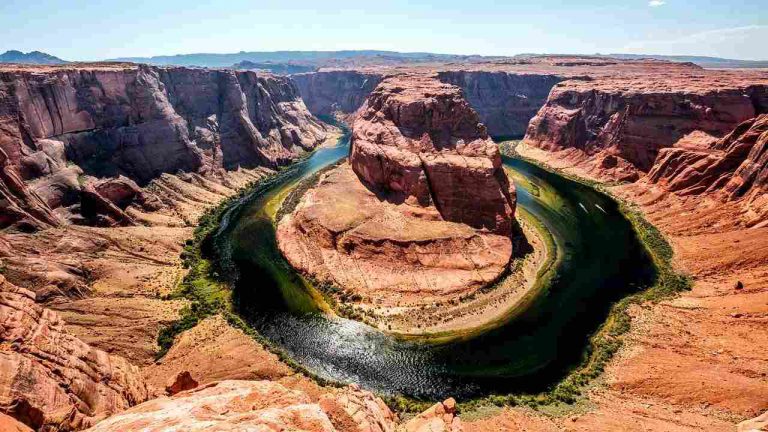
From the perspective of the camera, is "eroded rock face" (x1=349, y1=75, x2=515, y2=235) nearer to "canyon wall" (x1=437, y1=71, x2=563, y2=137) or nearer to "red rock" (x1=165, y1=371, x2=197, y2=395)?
"red rock" (x1=165, y1=371, x2=197, y2=395)

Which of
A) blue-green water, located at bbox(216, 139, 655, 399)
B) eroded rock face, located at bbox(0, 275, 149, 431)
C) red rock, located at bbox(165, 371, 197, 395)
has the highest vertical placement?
eroded rock face, located at bbox(0, 275, 149, 431)

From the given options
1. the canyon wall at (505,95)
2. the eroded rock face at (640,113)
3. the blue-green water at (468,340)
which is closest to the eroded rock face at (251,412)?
the blue-green water at (468,340)

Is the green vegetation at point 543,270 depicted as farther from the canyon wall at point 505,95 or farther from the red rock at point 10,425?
the canyon wall at point 505,95

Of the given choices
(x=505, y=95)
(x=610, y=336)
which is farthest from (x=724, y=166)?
(x=505, y=95)

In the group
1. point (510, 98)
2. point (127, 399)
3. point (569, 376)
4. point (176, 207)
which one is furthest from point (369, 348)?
point (510, 98)

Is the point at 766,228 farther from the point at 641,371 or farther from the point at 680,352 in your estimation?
the point at 641,371

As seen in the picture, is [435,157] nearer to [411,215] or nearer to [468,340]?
[411,215]

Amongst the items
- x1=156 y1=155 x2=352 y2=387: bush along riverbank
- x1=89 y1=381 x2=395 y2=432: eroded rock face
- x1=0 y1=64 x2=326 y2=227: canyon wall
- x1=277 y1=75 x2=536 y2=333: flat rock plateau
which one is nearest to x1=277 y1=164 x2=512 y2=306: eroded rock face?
x1=277 y1=75 x2=536 y2=333: flat rock plateau
